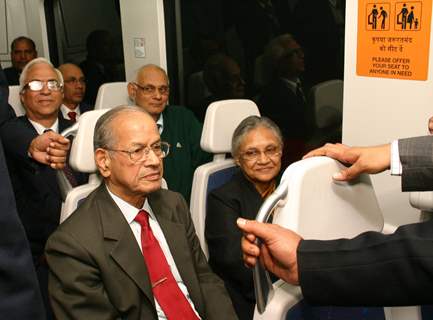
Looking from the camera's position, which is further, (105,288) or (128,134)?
(128,134)

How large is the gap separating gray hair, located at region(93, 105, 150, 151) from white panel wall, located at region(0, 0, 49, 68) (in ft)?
12.2

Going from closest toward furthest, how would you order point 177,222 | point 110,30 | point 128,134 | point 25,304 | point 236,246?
point 25,304
point 128,134
point 177,222
point 236,246
point 110,30

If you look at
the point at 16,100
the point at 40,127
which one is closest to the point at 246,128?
the point at 40,127

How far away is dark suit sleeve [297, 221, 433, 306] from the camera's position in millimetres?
1032

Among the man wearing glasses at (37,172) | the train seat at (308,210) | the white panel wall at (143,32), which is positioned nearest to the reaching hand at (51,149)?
the man wearing glasses at (37,172)

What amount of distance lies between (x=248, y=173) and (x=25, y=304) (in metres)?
1.59

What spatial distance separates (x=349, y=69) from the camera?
232 cm

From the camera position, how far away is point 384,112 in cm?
221

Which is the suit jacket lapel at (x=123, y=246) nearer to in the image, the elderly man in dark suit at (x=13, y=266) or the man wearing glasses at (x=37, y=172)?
the man wearing glasses at (x=37, y=172)

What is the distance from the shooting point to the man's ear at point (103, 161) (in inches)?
71.5

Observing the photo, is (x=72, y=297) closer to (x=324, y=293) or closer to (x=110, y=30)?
(x=324, y=293)

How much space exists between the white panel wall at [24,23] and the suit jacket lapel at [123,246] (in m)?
3.96

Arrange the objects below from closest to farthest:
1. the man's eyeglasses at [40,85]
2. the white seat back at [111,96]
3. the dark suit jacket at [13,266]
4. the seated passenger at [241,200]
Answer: the dark suit jacket at [13,266], the seated passenger at [241,200], the man's eyeglasses at [40,85], the white seat back at [111,96]

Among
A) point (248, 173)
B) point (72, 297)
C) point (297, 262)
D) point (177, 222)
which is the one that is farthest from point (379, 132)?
point (72, 297)
